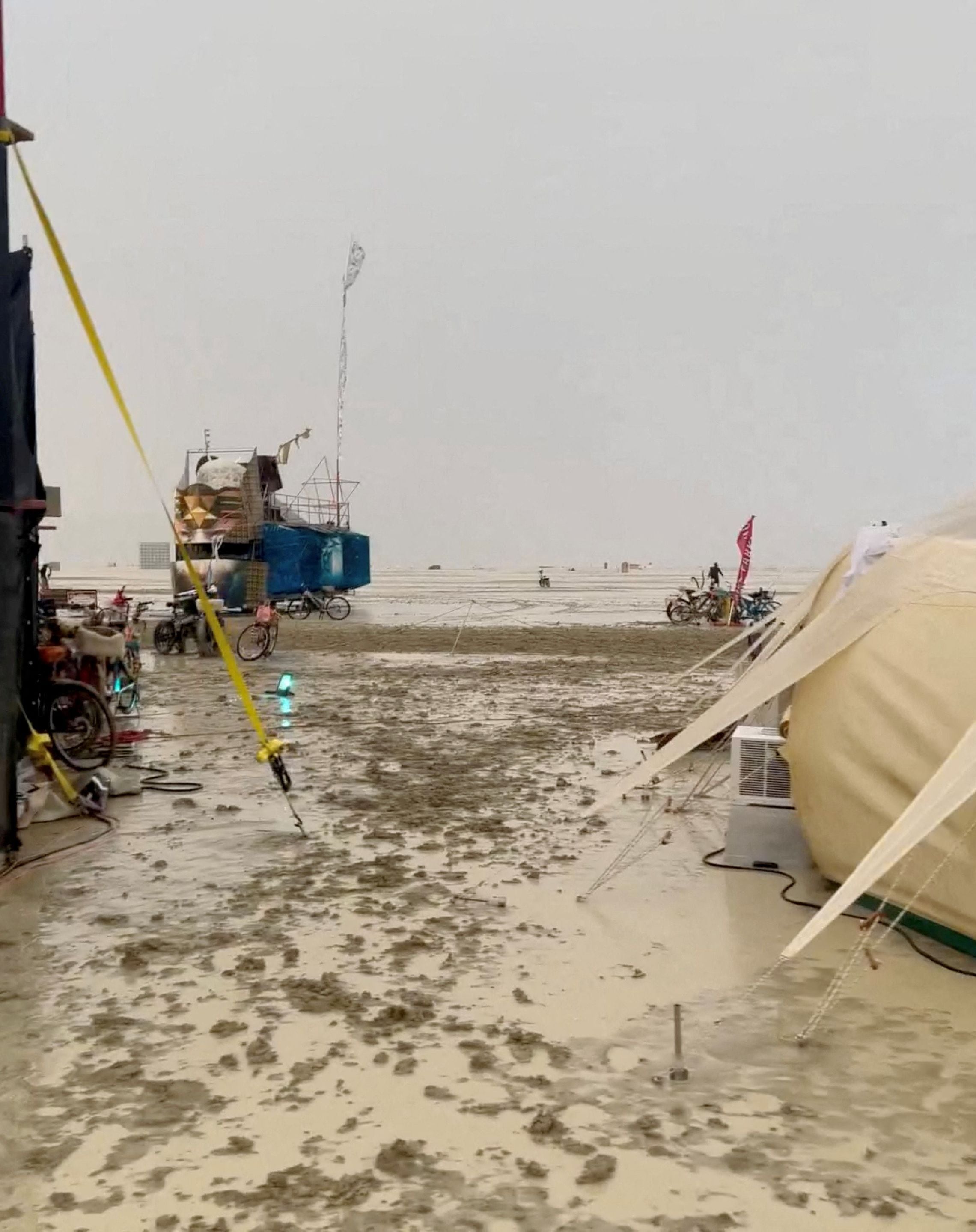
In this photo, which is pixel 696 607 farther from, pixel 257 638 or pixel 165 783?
pixel 165 783

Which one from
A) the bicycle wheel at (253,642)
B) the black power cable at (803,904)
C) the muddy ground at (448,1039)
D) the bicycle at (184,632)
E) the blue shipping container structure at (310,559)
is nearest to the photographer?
the muddy ground at (448,1039)

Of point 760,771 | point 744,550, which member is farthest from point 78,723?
point 744,550

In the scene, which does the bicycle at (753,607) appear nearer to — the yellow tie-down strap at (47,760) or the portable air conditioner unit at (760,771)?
the portable air conditioner unit at (760,771)

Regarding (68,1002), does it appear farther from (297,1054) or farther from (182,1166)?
(182,1166)

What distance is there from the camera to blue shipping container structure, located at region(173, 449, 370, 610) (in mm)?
29969

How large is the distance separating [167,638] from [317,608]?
41.6 feet

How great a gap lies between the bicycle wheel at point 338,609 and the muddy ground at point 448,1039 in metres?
23.8

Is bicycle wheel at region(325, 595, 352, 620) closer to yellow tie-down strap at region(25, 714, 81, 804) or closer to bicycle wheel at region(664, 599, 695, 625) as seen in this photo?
bicycle wheel at region(664, 599, 695, 625)

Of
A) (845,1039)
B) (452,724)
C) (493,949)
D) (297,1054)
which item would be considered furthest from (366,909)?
(452,724)

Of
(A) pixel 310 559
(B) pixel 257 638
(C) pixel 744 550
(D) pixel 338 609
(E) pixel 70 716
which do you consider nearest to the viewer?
(E) pixel 70 716

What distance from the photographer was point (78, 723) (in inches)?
316

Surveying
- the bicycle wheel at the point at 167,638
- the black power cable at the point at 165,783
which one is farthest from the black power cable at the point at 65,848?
the bicycle wheel at the point at 167,638

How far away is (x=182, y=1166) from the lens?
111 inches

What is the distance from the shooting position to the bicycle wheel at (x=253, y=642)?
17172 mm
